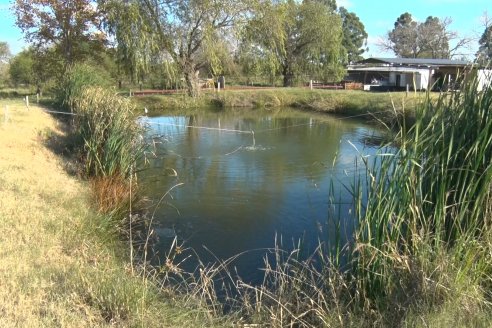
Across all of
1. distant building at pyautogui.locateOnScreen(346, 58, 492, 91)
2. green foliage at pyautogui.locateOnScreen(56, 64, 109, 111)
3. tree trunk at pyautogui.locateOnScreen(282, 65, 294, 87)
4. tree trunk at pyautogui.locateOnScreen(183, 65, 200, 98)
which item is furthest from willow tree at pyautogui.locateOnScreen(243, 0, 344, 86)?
green foliage at pyautogui.locateOnScreen(56, 64, 109, 111)

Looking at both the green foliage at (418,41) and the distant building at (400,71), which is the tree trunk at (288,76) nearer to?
the distant building at (400,71)

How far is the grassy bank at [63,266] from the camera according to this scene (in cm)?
372

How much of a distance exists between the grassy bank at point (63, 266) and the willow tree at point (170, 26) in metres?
19.3

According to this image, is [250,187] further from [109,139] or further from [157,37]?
[157,37]

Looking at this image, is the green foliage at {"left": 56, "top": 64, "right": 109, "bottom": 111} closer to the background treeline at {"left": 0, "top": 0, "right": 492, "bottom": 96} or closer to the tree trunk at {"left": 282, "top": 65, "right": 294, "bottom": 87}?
the background treeline at {"left": 0, "top": 0, "right": 492, "bottom": 96}

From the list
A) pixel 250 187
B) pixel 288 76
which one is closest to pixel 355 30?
pixel 288 76

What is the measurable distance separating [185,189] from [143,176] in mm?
1366

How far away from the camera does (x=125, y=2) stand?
2770 cm

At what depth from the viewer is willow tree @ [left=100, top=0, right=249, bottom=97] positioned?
27.6 metres

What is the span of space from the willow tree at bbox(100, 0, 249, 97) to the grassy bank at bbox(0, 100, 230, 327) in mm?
19335

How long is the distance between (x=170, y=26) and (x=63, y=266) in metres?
25.0

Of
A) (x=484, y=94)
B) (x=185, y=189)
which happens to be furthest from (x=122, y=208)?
(x=484, y=94)

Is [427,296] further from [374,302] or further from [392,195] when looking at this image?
[392,195]

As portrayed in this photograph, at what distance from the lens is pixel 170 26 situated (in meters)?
28.2
